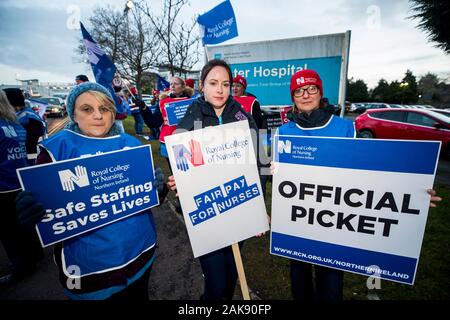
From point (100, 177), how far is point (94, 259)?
53 cm

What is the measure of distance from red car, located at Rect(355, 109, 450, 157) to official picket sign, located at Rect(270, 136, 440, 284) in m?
9.09

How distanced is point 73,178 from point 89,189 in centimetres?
12

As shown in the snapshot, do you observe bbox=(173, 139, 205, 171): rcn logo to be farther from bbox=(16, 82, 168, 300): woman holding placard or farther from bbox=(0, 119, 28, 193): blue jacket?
bbox=(0, 119, 28, 193): blue jacket

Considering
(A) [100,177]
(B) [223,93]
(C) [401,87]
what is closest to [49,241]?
(A) [100,177]

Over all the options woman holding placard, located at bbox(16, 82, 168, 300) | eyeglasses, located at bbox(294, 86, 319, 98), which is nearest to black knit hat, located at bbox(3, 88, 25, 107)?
woman holding placard, located at bbox(16, 82, 168, 300)

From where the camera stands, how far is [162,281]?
9.05ft

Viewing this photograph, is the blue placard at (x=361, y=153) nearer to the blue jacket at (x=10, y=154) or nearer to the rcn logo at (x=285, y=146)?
the rcn logo at (x=285, y=146)

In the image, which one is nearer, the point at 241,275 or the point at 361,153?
the point at 361,153

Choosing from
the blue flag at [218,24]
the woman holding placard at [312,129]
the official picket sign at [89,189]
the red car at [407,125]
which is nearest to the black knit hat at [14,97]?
the official picket sign at [89,189]

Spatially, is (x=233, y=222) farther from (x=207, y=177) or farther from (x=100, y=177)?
(x=100, y=177)

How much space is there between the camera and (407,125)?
8.85m

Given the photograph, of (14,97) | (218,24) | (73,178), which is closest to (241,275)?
(73,178)

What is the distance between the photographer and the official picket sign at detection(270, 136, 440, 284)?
1.52 metres

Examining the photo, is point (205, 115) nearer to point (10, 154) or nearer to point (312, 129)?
point (312, 129)
